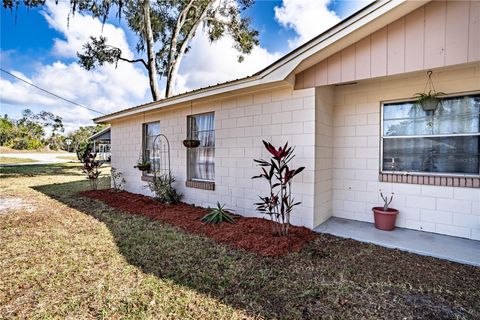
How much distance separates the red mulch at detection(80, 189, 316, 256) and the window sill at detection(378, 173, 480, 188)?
68.4 inches

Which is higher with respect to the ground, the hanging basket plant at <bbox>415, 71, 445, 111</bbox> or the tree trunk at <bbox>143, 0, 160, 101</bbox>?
the tree trunk at <bbox>143, 0, 160, 101</bbox>

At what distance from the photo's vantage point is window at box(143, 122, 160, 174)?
274 inches

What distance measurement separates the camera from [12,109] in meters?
49.3

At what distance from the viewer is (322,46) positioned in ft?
11.5

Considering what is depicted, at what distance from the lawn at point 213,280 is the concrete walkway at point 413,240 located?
0.66ft

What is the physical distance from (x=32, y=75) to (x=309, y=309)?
2230cm

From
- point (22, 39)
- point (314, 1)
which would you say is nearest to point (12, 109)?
point (22, 39)

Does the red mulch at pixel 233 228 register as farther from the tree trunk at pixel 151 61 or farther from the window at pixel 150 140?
the tree trunk at pixel 151 61

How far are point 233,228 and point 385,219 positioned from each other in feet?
8.39

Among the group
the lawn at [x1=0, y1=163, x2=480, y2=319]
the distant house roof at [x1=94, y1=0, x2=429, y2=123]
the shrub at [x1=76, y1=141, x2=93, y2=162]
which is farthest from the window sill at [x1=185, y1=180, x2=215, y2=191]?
the shrub at [x1=76, y1=141, x2=93, y2=162]

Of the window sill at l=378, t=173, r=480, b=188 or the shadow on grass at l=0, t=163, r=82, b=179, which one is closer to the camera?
the window sill at l=378, t=173, r=480, b=188

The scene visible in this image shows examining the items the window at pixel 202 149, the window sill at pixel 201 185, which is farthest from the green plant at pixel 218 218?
the window at pixel 202 149

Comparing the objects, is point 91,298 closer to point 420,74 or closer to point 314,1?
point 420,74

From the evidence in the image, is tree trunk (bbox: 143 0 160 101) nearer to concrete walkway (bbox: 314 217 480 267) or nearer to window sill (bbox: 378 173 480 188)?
concrete walkway (bbox: 314 217 480 267)
